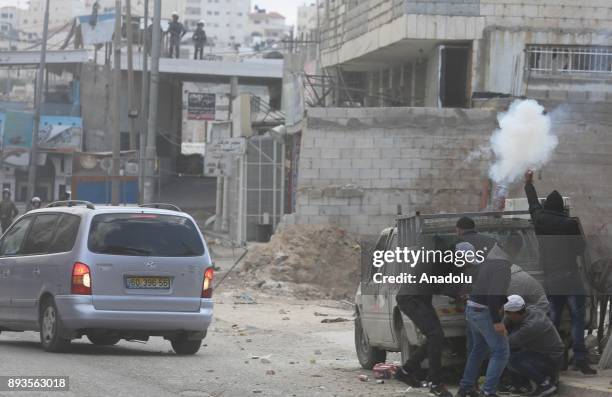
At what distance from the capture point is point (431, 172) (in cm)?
2573

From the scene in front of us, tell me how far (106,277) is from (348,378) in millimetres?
2909

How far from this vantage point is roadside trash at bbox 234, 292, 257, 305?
22.8 m

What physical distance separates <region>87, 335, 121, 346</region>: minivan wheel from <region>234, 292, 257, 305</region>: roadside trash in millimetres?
8144

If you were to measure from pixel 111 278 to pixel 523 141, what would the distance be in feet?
32.8

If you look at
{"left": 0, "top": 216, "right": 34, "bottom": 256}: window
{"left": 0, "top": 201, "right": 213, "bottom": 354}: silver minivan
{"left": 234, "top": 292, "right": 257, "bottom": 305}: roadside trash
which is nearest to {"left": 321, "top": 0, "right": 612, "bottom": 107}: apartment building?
{"left": 234, "top": 292, "right": 257, "bottom": 305}: roadside trash

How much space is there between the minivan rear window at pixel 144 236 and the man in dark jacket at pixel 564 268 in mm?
4124

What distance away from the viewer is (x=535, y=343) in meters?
10.3

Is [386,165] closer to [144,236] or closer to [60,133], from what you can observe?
[144,236]

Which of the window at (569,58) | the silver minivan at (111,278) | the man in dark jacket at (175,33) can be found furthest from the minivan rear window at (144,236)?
the man in dark jacket at (175,33)

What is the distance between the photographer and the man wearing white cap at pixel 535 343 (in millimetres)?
10195

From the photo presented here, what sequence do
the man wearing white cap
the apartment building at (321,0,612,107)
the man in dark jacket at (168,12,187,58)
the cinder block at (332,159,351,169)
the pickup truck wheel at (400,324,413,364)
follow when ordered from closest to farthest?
1. the man wearing white cap
2. the pickup truck wheel at (400,324,413,364)
3. the cinder block at (332,159,351,169)
4. the apartment building at (321,0,612,107)
5. the man in dark jacket at (168,12,187,58)

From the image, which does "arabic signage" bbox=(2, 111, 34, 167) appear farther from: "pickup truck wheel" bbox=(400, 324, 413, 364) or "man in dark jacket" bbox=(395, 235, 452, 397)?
"man in dark jacket" bbox=(395, 235, 452, 397)

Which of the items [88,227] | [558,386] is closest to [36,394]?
[88,227]

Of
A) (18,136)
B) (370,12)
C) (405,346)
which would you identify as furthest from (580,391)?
(18,136)
